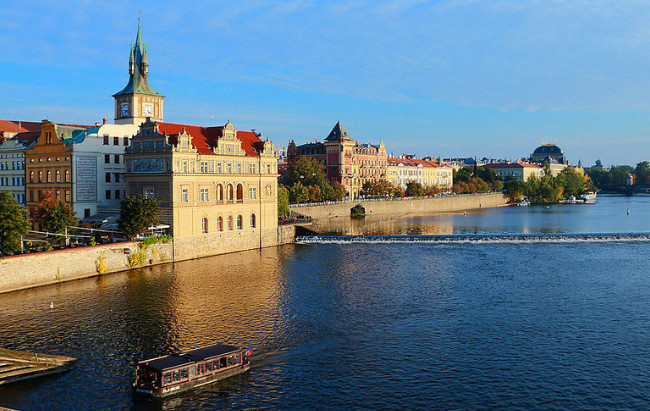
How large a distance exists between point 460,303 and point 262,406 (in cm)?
2379

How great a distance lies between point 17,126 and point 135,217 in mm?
52701

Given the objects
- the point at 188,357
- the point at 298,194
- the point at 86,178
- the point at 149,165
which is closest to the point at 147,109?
the point at 86,178

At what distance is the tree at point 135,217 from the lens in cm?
6359

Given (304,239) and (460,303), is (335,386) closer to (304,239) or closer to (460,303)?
(460,303)

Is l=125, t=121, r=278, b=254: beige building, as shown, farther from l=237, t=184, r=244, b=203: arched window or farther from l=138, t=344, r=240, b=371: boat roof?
l=138, t=344, r=240, b=371: boat roof

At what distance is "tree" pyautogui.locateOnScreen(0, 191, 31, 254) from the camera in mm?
54000

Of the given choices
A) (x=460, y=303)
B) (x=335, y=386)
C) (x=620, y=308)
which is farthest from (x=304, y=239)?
(x=335, y=386)

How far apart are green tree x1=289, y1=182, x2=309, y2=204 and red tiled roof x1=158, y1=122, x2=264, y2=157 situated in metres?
42.2

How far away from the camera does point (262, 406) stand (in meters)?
29.4

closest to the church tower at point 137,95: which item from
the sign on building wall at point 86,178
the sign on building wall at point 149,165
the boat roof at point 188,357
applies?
the sign on building wall at point 86,178

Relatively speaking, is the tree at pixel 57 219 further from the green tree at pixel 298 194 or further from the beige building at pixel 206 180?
the green tree at pixel 298 194

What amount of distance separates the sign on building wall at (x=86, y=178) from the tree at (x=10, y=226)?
1992 cm

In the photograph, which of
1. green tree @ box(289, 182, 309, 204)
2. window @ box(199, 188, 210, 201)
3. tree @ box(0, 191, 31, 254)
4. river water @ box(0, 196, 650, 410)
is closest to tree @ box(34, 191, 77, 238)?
tree @ box(0, 191, 31, 254)

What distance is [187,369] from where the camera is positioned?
3156 cm
